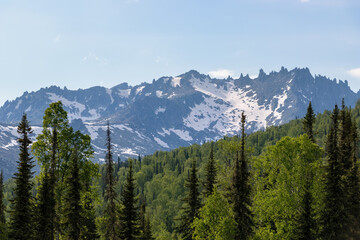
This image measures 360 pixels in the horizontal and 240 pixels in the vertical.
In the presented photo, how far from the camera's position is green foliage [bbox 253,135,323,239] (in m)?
42.0

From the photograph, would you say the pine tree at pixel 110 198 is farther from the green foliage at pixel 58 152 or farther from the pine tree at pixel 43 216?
the pine tree at pixel 43 216

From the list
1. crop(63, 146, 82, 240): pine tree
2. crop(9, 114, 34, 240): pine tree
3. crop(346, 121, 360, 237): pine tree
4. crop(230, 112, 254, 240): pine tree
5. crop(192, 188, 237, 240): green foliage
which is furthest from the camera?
crop(346, 121, 360, 237): pine tree

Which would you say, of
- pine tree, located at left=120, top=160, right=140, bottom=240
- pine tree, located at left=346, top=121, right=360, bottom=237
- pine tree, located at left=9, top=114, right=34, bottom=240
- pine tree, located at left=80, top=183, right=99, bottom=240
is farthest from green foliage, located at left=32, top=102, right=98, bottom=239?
pine tree, located at left=346, top=121, right=360, bottom=237

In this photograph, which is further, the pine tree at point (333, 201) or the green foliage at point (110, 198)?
the pine tree at point (333, 201)

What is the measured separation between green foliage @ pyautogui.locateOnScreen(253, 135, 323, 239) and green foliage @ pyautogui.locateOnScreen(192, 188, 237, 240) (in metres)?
4.09

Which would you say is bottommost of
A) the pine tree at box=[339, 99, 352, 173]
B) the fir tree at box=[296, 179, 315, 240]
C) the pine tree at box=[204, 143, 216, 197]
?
the fir tree at box=[296, 179, 315, 240]

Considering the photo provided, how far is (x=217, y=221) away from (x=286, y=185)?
32.7 feet

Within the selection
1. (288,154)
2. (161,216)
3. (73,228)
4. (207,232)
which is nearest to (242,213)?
(207,232)

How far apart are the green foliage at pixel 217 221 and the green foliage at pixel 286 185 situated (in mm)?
4086

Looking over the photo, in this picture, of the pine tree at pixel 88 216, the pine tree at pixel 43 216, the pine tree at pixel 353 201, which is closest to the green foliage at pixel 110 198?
the pine tree at pixel 88 216

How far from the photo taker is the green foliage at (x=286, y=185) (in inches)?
1654

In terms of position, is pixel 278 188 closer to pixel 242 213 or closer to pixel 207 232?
pixel 242 213

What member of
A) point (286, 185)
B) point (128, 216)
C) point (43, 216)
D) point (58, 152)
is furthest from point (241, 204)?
point (43, 216)

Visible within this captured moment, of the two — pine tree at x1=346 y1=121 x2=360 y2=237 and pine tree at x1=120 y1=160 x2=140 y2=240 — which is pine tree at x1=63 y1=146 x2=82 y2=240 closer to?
pine tree at x1=120 y1=160 x2=140 y2=240
